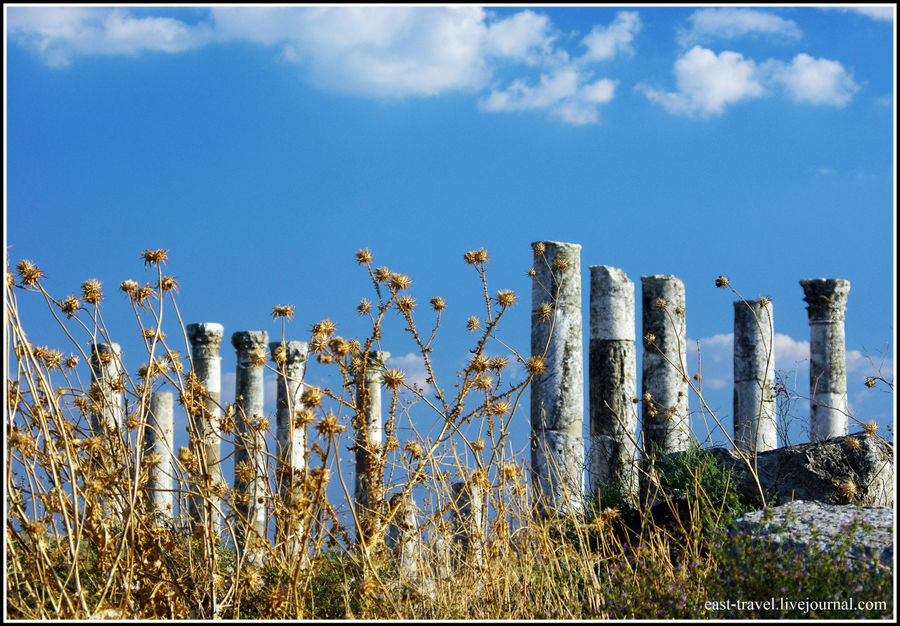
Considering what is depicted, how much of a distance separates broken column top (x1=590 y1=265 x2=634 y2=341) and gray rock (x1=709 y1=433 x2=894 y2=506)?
322 cm

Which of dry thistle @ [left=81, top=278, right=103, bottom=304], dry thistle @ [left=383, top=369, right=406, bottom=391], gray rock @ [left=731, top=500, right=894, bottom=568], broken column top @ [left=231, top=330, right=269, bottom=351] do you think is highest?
broken column top @ [left=231, top=330, right=269, bottom=351]

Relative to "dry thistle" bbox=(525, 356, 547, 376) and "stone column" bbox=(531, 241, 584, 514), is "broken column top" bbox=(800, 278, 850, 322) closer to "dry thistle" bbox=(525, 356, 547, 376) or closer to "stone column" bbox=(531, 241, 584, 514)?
"stone column" bbox=(531, 241, 584, 514)

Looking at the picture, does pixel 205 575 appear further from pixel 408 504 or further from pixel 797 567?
pixel 797 567

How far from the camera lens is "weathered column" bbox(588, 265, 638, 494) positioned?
1193 cm

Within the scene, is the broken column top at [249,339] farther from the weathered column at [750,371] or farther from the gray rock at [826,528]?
the gray rock at [826,528]

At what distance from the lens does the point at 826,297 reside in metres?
15.7

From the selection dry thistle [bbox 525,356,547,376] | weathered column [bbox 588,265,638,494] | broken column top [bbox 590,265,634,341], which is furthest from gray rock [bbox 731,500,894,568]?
broken column top [bbox 590,265,634,341]

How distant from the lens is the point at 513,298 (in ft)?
16.9

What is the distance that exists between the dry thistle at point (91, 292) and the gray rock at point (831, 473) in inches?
255

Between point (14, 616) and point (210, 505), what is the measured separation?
4.16 feet

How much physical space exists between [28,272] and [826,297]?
14204mm

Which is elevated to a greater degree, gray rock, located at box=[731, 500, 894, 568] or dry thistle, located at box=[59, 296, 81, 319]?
dry thistle, located at box=[59, 296, 81, 319]

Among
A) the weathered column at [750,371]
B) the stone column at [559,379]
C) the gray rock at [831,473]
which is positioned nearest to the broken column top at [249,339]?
the stone column at [559,379]

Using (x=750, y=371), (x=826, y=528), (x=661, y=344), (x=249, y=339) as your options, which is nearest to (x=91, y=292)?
(x=826, y=528)
